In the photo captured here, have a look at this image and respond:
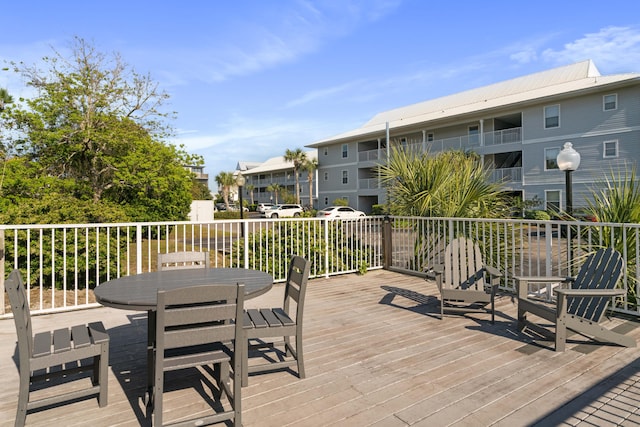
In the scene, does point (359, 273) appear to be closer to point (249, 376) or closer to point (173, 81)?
point (249, 376)

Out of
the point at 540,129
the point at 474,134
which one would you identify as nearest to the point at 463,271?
the point at 540,129

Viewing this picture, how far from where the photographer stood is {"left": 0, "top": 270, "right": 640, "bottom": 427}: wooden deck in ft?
7.70

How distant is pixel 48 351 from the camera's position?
2.30m

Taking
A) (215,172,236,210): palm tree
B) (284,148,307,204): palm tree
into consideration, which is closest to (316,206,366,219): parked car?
(284,148,307,204): palm tree

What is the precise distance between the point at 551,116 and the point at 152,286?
23.0 meters

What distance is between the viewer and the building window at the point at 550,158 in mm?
19969

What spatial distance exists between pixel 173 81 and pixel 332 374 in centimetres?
1282

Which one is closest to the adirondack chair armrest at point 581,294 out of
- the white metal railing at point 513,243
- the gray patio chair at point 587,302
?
the gray patio chair at point 587,302

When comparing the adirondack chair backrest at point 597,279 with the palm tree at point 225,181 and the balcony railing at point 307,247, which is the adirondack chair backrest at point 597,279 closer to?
the balcony railing at point 307,247

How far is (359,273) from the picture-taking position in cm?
733

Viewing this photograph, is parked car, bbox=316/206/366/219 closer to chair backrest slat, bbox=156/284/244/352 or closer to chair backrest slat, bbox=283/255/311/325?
chair backrest slat, bbox=283/255/311/325

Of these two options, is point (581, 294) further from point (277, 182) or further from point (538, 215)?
point (277, 182)

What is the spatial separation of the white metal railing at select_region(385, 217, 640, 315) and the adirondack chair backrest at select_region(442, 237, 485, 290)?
75 cm

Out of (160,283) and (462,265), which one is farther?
(462,265)
